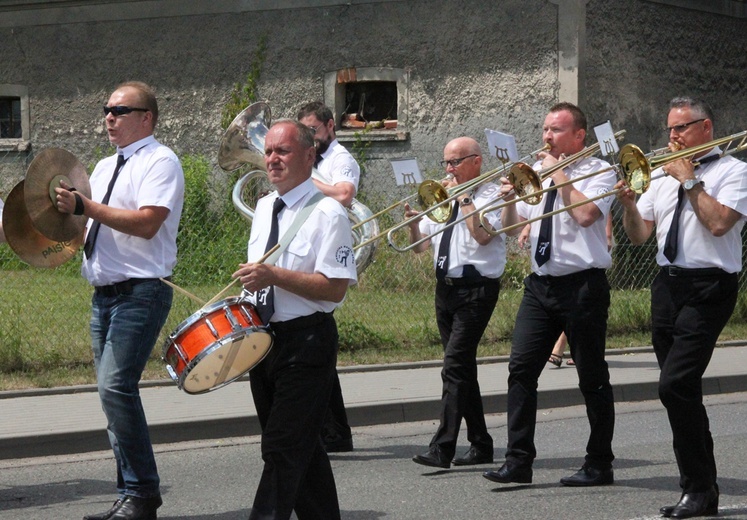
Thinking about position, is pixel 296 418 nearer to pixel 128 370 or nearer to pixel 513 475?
pixel 128 370

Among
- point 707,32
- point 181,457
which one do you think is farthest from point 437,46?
point 181,457

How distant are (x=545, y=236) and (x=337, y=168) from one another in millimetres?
1462

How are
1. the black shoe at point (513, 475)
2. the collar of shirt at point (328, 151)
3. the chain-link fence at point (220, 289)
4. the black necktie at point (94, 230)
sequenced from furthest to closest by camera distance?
the chain-link fence at point (220, 289), the collar of shirt at point (328, 151), the black shoe at point (513, 475), the black necktie at point (94, 230)

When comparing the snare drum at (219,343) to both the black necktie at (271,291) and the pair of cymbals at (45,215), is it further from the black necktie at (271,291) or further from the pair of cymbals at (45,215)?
the pair of cymbals at (45,215)

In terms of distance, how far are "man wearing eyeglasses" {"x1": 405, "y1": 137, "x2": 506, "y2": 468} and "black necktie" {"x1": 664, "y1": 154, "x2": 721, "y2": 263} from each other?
1.37 metres

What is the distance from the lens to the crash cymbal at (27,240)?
5352 mm

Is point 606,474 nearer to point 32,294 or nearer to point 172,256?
point 172,256

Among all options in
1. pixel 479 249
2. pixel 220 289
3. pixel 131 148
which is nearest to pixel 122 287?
pixel 131 148

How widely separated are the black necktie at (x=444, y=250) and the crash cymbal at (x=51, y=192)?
2.47 m

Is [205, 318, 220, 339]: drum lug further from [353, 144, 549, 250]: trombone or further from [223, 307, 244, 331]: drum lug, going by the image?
[353, 144, 549, 250]: trombone

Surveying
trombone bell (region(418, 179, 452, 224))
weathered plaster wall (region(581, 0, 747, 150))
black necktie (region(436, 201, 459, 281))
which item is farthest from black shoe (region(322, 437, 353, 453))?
weathered plaster wall (region(581, 0, 747, 150))

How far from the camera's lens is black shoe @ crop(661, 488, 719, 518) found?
18.7 feet

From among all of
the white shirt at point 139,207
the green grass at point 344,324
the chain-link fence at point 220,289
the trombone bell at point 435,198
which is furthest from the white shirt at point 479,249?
the chain-link fence at point 220,289

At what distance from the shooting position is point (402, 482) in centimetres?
668
